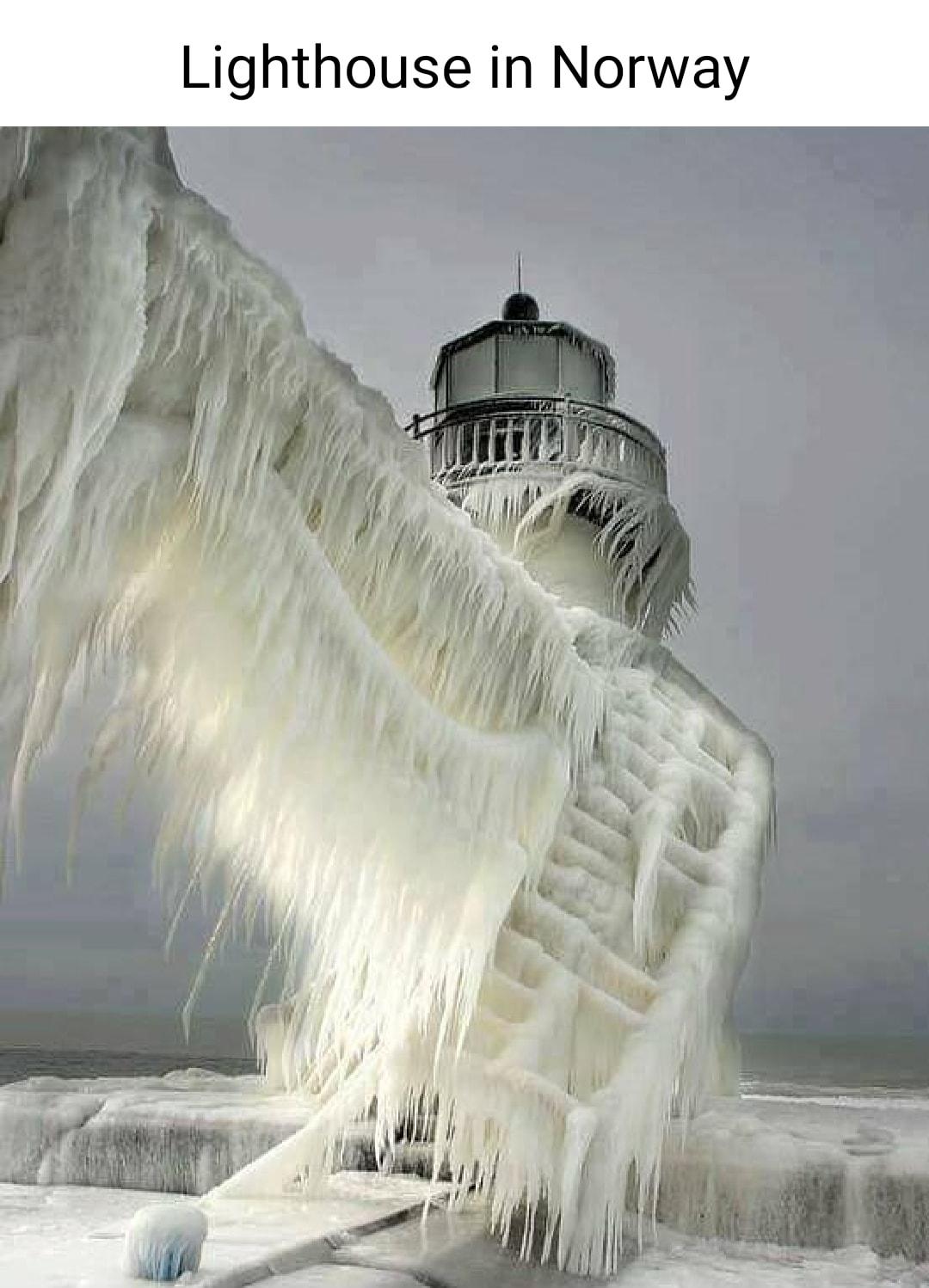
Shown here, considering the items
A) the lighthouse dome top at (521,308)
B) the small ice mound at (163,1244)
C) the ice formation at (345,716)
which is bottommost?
the small ice mound at (163,1244)

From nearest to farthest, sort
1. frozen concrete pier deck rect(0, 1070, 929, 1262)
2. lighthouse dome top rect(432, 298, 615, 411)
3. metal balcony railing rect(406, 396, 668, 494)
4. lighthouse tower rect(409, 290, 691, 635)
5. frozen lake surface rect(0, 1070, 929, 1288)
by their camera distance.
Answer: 1. frozen lake surface rect(0, 1070, 929, 1288)
2. frozen concrete pier deck rect(0, 1070, 929, 1262)
3. lighthouse tower rect(409, 290, 691, 635)
4. metal balcony railing rect(406, 396, 668, 494)
5. lighthouse dome top rect(432, 298, 615, 411)

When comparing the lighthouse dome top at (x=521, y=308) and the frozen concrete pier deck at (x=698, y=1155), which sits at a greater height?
the lighthouse dome top at (x=521, y=308)

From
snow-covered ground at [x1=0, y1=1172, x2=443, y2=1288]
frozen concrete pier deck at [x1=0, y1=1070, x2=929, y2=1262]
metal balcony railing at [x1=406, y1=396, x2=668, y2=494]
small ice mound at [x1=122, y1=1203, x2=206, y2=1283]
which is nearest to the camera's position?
small ice mound at [x1=122, y1=1203, x2=206, y2=1283]

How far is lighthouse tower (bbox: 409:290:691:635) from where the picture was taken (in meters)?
9.73

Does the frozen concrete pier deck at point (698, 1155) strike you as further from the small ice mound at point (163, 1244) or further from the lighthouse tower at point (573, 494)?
the lighthouse tower at point (573, 494)

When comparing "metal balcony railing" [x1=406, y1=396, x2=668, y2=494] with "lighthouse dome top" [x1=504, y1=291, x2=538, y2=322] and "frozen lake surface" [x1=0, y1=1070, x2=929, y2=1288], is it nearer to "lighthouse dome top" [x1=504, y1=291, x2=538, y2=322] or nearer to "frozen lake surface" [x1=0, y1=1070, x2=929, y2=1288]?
"lighthouse dome top" [x1=504, y1=291, x2=538, y2=322]

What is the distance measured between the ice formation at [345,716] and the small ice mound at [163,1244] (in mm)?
1119

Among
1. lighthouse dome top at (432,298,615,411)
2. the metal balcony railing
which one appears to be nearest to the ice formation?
the metal balcony railing

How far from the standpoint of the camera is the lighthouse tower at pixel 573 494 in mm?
9734

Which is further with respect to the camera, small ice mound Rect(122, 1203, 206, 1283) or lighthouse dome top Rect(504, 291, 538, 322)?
lighthouse dome top Rect(504, 291, 538, 322)

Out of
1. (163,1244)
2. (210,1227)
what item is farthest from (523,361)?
(163,1244)

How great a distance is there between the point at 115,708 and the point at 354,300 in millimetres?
21388

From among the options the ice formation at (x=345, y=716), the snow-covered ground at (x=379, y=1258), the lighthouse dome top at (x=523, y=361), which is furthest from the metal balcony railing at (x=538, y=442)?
the snow-covered ground at (x=379, y=1258)

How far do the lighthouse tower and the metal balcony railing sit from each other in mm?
11
